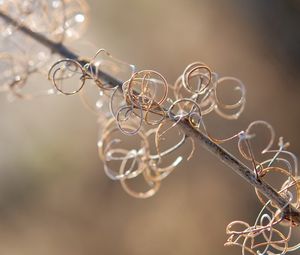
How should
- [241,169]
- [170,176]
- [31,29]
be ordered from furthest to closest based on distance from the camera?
[170,176] → [31,29] → [241,169]

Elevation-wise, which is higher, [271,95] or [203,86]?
[271,95]

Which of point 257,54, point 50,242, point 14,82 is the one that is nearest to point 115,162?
point 50,242

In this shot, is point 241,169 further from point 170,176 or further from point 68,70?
point 170,176

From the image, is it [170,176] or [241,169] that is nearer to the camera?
[241,169]

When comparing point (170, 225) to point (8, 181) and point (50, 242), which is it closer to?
point (50, 242)

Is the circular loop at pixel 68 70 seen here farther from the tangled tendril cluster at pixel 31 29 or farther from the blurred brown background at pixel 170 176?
the blurred brown background at pixel 170 176

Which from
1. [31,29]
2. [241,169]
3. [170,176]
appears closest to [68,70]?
[31,29]

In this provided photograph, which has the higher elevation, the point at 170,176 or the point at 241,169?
the point at 170,176

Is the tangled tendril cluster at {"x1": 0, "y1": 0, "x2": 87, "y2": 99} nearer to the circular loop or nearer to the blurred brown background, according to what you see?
the circular loop
